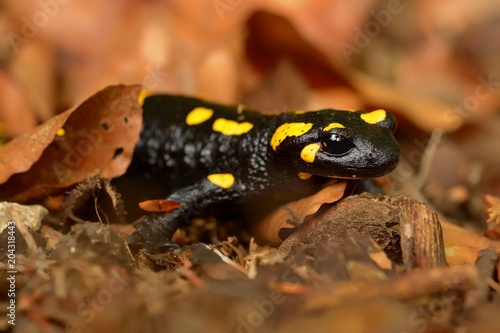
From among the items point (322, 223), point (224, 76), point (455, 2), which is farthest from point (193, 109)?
point (455, 2)

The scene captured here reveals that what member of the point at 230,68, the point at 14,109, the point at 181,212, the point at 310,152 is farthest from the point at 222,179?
the point at 14,109

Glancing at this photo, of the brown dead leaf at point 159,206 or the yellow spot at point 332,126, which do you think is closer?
the yellow spot at point 332,126

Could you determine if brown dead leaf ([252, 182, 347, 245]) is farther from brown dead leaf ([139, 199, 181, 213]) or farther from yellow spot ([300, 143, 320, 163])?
brown dead leaf ([139, 199, 181, 213])

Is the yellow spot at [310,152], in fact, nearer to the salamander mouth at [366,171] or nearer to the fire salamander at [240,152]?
the fire salamander at [240,152]

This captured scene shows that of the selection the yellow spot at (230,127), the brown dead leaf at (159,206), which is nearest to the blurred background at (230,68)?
the yellow spot at (230,127)

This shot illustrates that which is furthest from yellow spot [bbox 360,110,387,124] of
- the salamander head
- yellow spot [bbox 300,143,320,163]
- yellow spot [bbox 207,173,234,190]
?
yellow spot [bbox 207,173,234,190]

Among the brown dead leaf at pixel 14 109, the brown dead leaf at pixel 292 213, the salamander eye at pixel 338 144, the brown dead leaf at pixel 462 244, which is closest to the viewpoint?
the brown dead leaf at pixel 462 244

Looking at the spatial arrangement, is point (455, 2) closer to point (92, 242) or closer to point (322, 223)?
point (322, 223)

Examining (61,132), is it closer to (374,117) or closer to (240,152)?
(240,152)
